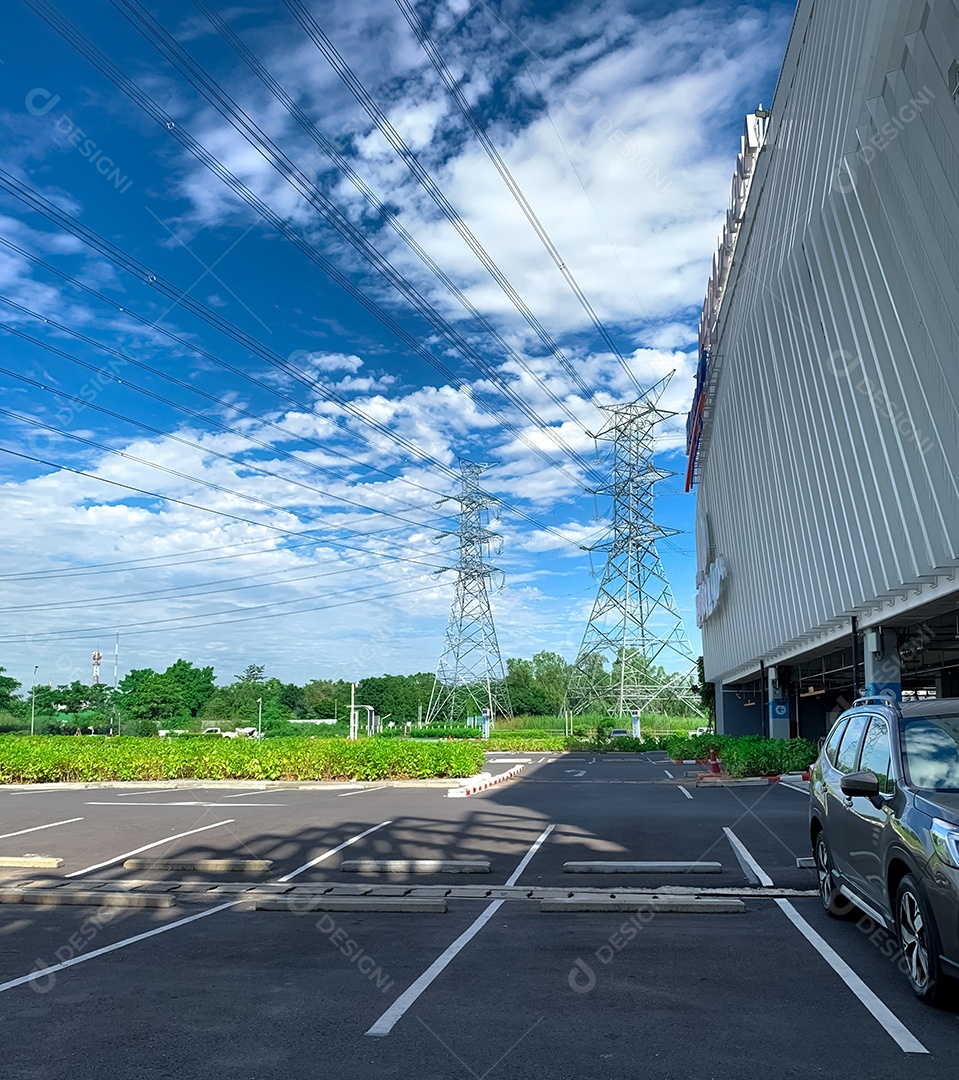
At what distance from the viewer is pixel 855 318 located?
52.1 feet

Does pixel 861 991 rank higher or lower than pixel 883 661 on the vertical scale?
lower

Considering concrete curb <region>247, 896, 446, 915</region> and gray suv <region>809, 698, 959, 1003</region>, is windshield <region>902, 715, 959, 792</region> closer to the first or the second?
gray suv <region>809, 698, 959, 1003</region>

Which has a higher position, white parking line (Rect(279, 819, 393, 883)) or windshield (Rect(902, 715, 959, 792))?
windshield (Rect(902, 715, 959, 792))

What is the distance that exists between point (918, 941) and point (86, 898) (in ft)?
26.0

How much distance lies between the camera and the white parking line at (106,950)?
6469 mm

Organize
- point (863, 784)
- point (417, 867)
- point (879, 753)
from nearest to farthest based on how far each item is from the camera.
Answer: point (863, 784) → point (879, 753) → point (417, 867)

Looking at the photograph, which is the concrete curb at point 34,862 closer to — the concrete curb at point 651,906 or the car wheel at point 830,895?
the concrete curb at point 651,906

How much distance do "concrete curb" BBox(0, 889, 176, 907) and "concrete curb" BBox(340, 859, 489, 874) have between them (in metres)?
2.48

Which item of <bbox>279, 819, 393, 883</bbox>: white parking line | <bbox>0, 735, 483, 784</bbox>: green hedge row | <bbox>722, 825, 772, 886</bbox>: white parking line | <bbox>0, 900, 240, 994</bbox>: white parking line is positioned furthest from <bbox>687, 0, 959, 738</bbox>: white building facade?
<bbox>0, 735, 483, 784</bbox>: green hedge row

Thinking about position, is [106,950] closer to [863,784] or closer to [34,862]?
[34,862]

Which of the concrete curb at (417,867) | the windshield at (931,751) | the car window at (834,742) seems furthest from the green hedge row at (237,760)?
the windshield at (931,751)

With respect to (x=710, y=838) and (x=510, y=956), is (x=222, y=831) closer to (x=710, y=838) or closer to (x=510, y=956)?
(x=710, y=838)

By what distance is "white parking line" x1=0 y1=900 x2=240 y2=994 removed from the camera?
255 inches

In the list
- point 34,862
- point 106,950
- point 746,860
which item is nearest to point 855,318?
point 746,860
